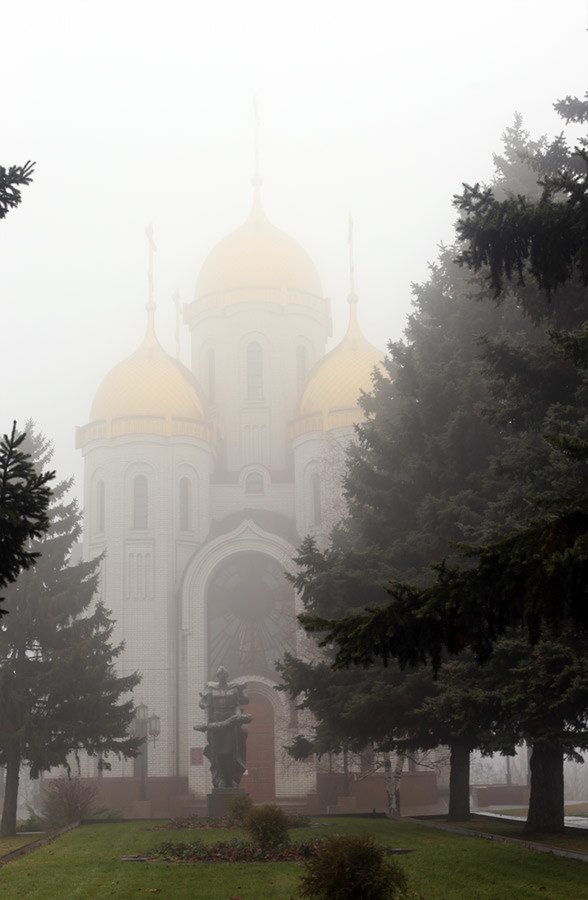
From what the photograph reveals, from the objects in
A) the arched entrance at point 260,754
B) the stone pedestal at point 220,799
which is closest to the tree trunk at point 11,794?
the stone pedestal at point 220,799

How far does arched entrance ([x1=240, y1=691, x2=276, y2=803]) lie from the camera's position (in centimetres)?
3781

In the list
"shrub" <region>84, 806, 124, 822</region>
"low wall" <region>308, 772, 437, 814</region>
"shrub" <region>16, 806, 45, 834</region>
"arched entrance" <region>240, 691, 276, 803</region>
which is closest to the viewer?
"shrub" <region>84, 806, 124, 822</region>

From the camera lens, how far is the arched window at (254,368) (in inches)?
1807

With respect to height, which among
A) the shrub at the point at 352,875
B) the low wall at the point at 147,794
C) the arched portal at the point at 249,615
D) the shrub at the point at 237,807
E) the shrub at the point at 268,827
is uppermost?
the arched portal at the point at 249,615

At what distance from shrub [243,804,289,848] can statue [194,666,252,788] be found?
9.25 meters

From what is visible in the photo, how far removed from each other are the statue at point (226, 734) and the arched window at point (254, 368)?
22.5 m

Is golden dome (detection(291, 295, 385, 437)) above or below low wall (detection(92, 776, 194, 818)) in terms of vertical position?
above

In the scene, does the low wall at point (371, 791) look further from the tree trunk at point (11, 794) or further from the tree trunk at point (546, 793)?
the tree trunk at point (546, 793)

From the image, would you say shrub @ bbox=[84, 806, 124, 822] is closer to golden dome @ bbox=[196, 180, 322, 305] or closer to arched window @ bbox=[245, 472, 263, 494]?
arched window @ bbox=[245, 472, 263, 494]

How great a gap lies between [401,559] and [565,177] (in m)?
11.5

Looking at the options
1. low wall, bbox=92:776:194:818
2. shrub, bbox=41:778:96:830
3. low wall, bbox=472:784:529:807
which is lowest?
low wall, bbox=472:784:529:807

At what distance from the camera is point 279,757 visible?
37.4 meters

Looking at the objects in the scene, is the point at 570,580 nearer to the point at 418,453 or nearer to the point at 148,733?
the point at 418,453

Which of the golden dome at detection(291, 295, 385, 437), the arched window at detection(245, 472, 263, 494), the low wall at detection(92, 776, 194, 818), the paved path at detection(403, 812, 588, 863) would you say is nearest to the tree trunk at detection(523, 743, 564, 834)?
the paved path at detection(403, 812, 588, 863)
